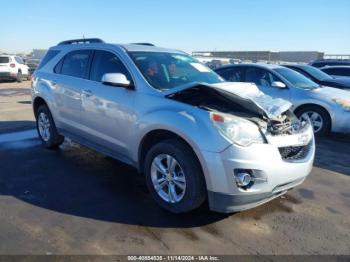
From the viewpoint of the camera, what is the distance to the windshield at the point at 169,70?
4.47 m

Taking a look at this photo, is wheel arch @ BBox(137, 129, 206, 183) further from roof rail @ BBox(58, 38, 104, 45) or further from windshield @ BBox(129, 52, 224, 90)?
roof rail @ BBox(58, 38, 104, 45)

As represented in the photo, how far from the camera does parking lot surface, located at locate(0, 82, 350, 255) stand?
10.9 feet

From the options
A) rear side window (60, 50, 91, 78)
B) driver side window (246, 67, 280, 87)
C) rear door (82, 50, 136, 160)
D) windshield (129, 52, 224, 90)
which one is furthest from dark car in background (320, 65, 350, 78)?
rear door (82, 50, 136, 160)

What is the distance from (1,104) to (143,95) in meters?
9.80

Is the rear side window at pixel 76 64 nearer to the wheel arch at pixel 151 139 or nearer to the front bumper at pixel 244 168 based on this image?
→ the wheel arch at pixel 151 139

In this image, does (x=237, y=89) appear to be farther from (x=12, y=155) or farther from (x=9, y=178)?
(x=12, y=155)

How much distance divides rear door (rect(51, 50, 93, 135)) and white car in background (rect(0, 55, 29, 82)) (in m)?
17.4

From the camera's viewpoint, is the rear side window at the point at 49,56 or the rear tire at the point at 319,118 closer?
the rear side window at the point at 49,56

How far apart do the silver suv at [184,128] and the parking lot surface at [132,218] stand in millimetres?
299

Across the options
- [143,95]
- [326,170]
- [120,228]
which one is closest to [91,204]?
[120,228]

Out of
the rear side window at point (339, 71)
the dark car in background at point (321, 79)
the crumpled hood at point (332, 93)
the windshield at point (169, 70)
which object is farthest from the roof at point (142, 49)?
the rear side window at point (339, 71)

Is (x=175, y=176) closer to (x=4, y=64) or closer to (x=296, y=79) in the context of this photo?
(x=296, y=79)

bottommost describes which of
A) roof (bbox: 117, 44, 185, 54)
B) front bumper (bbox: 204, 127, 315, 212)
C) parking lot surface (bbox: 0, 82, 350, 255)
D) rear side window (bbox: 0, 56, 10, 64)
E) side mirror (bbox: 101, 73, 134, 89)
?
parking lot surface (bbox: 0, 82, 350, 255)

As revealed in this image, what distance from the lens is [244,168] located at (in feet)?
11.1
